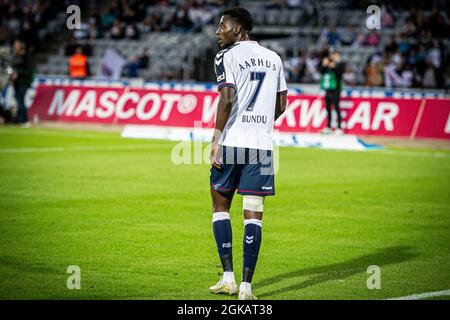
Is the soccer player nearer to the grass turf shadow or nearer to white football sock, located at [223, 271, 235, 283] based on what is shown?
white football sock, located at [223, 271, 235, 283]

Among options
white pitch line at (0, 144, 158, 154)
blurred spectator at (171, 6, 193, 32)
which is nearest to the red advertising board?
white pitch line at (0, 144, 158, 154)

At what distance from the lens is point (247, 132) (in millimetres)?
8148

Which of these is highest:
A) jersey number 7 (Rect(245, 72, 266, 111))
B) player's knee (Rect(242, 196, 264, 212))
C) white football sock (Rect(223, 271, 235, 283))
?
jersey number 7 (Rect(245, 72, 266, 111))

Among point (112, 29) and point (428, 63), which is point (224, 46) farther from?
point (112, 29)

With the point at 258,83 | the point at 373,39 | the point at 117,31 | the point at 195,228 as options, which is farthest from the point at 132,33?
the point at 258,83

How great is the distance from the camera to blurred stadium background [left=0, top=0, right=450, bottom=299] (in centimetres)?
940

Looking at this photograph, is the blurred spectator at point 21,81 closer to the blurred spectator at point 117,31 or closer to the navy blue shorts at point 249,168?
the blurred spectator at point 117,31

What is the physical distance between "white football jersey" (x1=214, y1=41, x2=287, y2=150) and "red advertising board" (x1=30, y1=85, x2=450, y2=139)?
17517 millimetres

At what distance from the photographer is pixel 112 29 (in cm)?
4044

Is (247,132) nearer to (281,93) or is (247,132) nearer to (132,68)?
(281,93)

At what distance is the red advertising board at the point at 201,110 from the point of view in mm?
25438

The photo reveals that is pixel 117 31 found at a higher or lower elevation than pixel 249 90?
lower

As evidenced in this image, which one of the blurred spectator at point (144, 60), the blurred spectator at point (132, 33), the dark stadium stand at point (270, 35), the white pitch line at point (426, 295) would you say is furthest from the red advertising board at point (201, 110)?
the white pitch line at point (426, 295)

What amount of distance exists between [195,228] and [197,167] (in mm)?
7937
